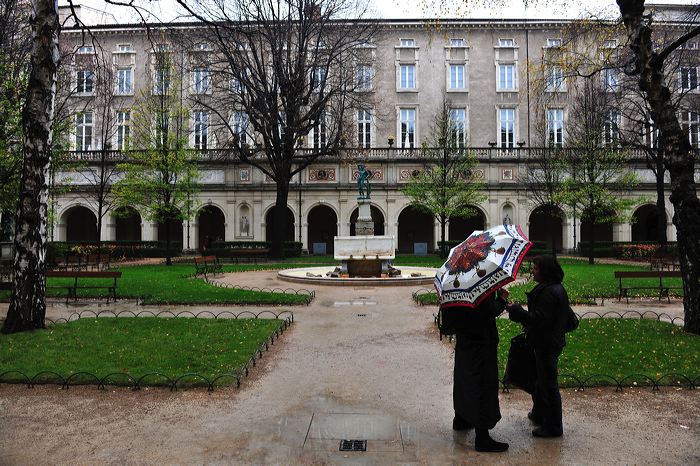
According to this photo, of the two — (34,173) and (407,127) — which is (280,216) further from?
(34,173)

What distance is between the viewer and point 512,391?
5.83 metres

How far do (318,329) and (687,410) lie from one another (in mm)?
6240

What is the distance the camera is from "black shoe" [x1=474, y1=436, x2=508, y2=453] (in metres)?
4.12

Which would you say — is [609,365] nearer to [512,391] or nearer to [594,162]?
[512,391]

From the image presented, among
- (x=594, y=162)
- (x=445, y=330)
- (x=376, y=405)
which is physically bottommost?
(x=376, y=405)

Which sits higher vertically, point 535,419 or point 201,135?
point 201,135

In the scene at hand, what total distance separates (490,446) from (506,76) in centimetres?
4021

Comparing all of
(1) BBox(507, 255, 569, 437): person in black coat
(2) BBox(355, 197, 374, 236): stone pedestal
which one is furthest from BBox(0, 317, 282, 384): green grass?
(2) BBox(355, 197, 374, 236): stone pedestal

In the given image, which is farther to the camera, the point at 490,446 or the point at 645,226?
the point at 645,226

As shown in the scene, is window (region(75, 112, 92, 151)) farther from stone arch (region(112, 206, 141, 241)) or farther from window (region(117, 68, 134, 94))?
stone arch (region(112, 206, 141, 241))

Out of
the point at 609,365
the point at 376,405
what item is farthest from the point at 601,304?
the point at 376,405

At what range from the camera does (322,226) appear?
1650 inches

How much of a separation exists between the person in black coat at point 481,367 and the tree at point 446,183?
2706 centimetres

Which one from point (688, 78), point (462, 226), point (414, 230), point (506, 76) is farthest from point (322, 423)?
point (506, 76)
